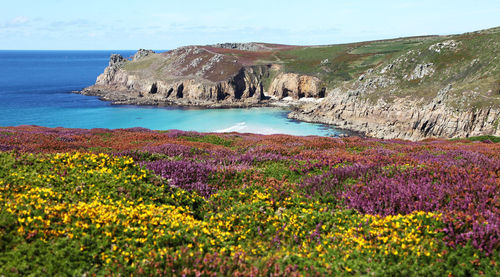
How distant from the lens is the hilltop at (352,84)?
67562mm

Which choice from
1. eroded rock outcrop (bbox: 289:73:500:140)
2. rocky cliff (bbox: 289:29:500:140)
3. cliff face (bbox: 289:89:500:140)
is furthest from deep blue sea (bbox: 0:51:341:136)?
rocky cliff (bbox: 289:29:500:140)

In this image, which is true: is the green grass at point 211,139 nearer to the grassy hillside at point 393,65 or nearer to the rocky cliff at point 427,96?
the rocky cliff at point 427,96

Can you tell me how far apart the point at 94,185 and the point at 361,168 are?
844 centimetres

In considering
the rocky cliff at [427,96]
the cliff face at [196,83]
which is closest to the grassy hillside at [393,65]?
the rocky cliff at [427,96]

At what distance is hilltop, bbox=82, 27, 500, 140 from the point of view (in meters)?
67.6

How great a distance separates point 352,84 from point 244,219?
335ft

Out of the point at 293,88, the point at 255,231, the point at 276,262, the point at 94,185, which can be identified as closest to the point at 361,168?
the point at 255,231

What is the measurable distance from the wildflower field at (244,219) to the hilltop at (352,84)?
63.8 m

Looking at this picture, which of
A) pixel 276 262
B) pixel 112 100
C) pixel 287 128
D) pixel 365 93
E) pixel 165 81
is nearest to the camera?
pixel 276 262

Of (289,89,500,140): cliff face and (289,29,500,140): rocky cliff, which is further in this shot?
(289,29,500,140): rocky cliff

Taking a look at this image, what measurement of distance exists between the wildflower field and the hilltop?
209 ft

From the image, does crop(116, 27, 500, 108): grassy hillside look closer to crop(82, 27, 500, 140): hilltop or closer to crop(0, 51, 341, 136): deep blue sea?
crop(82, 27, 500, 140): hilltop

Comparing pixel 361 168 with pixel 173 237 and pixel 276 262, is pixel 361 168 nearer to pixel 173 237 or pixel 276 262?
pixel 276 262

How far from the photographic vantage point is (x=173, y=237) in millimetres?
5828
